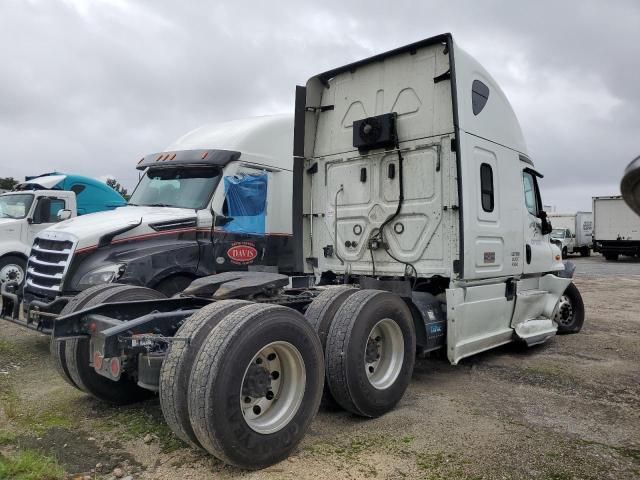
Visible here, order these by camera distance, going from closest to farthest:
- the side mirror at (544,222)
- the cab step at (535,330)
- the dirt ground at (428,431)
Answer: the dirt ground at (428,431)
the cab step at (535,330)
the side mirror at (544,222)

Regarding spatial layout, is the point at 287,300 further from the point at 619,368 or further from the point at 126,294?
the point at 619,368

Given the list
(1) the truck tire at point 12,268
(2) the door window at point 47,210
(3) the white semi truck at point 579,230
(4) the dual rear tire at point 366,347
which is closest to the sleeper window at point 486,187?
(4) the dual rear tire at point 366,347

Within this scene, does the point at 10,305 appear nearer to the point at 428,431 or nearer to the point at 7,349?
the point at 7,349

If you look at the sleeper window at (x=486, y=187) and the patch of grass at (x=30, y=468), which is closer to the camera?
the patch of grass at (x=30, y=468)

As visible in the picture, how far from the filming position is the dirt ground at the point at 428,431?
3492 millimetres

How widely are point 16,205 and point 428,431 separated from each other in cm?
1013

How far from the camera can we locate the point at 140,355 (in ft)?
11.7

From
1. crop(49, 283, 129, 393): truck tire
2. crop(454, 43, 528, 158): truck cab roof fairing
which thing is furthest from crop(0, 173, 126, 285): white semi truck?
crop(454, 43, 528, 158): truck cab roof fairing

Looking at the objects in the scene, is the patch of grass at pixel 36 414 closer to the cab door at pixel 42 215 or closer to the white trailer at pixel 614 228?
the cab door at pixel 42 215

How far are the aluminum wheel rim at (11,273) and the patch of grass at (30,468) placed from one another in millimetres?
7628

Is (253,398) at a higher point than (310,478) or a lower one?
higher

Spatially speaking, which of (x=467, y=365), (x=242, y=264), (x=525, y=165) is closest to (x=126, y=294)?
(x=242, y=264)

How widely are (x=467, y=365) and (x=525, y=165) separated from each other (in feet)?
9.07

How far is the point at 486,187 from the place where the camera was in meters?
5.94
